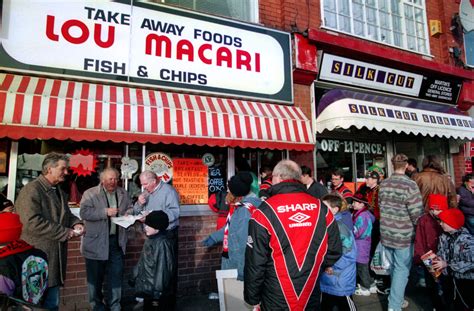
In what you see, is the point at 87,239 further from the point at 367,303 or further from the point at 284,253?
the point at 367,303

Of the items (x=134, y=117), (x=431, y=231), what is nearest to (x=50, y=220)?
(x=134, y=117)

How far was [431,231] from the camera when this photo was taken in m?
4.00

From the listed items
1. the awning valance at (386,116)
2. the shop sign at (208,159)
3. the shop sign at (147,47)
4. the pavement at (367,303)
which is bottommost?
the pavement at (367,303)

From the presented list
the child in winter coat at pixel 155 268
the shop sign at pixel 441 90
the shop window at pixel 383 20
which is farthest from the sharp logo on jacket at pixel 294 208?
the shop sign at pixel 441 90

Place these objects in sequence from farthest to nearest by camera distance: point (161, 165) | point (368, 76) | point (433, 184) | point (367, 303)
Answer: point (368, 76), point (161, 165), point (433, 184), point (367, 303)

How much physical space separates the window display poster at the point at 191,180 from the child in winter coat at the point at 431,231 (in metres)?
3.19

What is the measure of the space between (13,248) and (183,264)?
3519 millimetres

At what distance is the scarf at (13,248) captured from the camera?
2.02 meters

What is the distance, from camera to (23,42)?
458cm

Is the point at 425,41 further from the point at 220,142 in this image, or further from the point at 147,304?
the point at 147,304

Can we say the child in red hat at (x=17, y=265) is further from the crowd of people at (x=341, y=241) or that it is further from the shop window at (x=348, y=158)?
the shop window at (x=348, y=158)

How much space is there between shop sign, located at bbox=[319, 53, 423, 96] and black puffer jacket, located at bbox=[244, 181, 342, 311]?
15.8ft

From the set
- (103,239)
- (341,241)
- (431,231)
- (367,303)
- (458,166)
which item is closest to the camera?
(341,241)

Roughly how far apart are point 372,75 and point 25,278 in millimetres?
7188
